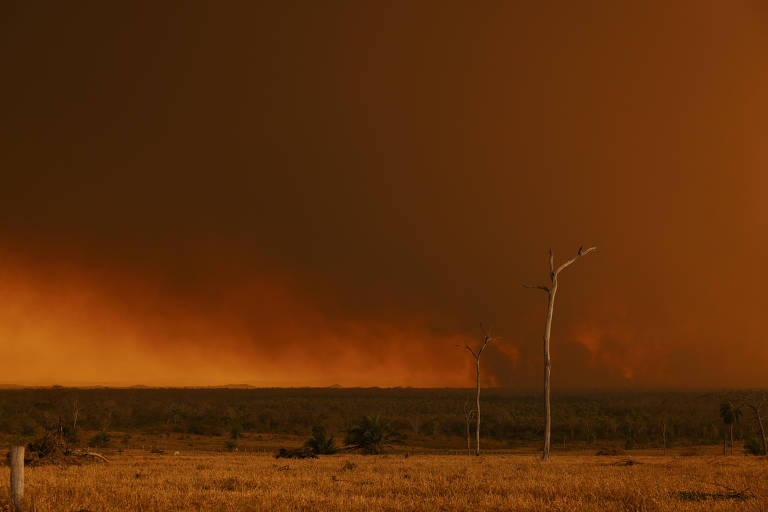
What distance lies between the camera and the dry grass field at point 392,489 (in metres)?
14.5

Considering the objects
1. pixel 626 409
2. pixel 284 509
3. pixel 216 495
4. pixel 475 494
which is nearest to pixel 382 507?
pixel 284 509

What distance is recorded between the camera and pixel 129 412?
103m

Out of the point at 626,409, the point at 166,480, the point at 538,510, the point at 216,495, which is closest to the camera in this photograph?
the point at 538,510

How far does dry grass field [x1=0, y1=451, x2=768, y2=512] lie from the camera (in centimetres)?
1450

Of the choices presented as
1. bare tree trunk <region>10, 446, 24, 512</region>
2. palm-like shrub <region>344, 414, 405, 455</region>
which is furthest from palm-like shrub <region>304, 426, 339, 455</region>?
bare tree trunk <region>10, 446, 24, 512</region>

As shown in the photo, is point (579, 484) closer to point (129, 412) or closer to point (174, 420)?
point (174, 420)

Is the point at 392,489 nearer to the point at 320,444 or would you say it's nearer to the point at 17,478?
the point at 17,478

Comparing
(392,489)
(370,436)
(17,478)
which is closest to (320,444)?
(370,436)

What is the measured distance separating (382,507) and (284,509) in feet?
7.26

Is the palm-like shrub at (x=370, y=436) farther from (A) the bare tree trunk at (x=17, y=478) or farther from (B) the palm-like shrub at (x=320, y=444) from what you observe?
(A) the bare tree trunk at (x=17, y=478)

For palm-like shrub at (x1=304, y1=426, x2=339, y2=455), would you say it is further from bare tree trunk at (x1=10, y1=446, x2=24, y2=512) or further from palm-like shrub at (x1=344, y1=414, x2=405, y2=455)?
bare tree trunk at (x1=10, y1=446, x2=24, y2=512)

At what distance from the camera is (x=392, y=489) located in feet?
58.4

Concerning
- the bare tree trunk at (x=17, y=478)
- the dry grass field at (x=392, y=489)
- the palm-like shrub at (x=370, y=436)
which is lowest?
the palm-like shrub at (x=370, y=436)

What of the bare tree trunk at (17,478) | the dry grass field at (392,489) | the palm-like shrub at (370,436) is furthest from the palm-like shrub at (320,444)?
the bare tree trunk at (17,478)
